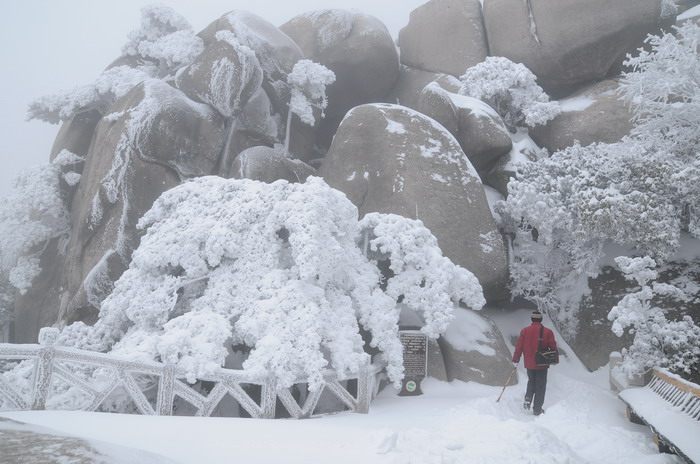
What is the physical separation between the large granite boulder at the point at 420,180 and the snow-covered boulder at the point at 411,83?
26.2ft

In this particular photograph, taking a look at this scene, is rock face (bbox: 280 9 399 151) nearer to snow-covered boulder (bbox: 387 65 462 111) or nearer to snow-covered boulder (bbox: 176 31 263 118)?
snow-covered boulder (bbox: 387 65 462 111)

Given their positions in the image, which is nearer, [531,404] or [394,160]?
[531,404]

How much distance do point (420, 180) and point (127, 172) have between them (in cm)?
965

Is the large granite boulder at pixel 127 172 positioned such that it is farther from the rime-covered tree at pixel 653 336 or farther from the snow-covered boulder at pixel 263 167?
the rime-covered tree at pixel 653 336

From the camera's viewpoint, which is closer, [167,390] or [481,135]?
[167,390]

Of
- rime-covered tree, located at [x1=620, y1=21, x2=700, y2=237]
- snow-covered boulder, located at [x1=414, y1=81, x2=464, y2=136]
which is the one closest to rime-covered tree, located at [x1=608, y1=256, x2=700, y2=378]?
rime-covered tree, located at [x1=620, y1=21, x2=700, y2=237]

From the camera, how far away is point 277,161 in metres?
16.4

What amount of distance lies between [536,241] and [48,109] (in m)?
20.6

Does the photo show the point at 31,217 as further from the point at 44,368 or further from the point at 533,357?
the point at 533,357

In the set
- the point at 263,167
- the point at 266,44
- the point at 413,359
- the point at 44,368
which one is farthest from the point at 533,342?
the point at 266,44

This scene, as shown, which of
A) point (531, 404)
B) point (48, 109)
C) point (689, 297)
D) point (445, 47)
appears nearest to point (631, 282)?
point (689, 297)

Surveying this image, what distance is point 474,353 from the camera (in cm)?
1077

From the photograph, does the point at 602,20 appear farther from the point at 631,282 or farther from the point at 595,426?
the point at 595,426

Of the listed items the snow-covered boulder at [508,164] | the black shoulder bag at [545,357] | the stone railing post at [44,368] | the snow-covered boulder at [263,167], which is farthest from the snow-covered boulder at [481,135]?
the stone railing post at [44,368]
